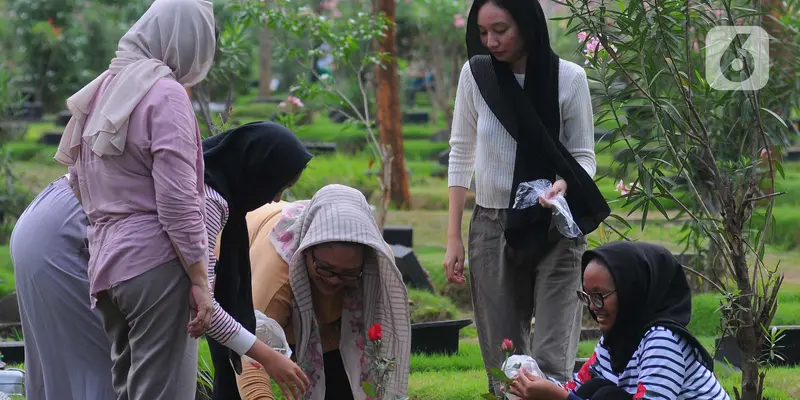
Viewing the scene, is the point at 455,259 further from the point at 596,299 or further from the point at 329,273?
the point at 596,299

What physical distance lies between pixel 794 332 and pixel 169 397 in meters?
3.17

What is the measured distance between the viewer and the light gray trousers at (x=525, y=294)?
3506 millimetres

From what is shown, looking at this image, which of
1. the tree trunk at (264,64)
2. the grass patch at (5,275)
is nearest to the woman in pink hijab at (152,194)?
the grass patch at (5,275)

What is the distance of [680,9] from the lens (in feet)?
12.6

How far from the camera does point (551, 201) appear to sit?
3.40m

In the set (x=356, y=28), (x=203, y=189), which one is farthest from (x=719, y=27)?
(x=356, y=28)

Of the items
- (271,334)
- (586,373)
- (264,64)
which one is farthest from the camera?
(264,64)

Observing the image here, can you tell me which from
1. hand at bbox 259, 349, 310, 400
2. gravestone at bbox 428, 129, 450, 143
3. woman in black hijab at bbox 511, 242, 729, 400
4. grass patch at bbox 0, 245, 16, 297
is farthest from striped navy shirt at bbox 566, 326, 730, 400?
gravestone at bbox 428, 129, 450, 143

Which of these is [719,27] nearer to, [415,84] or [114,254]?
[114,254]

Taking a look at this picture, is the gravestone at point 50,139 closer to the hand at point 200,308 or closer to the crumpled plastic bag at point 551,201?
the crumpled plastic bag at point 551,201

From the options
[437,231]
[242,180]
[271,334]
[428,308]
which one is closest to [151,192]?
[242,180]

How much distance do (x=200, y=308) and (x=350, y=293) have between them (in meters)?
0.74

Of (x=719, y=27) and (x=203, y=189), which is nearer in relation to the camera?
(x=203, y=189)

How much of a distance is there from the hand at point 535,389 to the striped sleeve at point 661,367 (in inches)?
7.6
